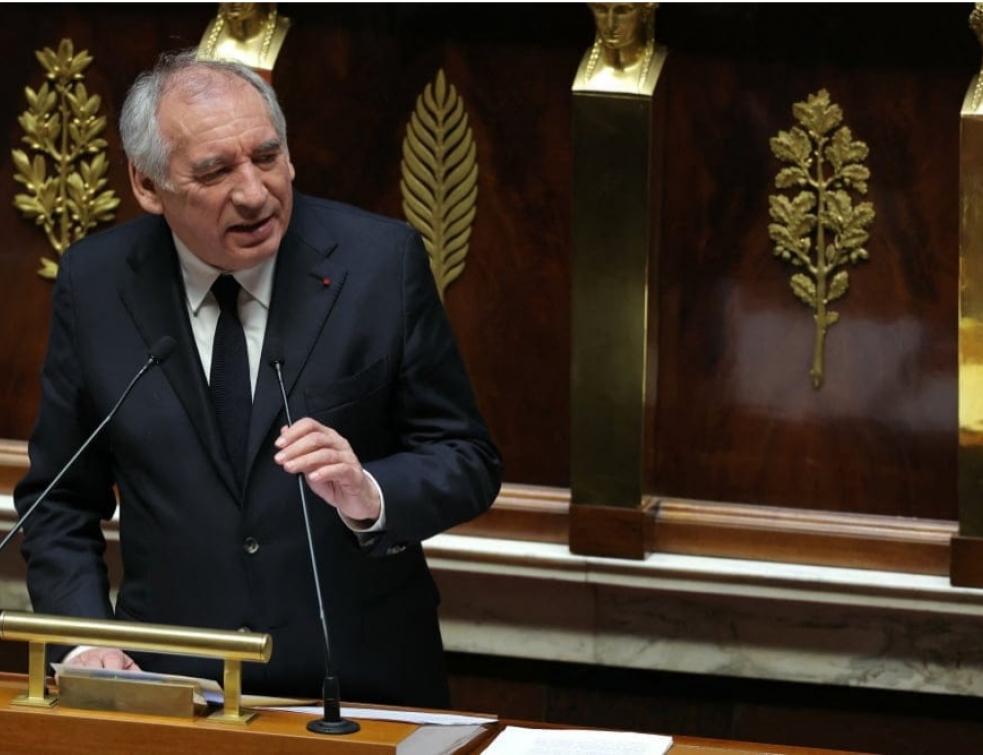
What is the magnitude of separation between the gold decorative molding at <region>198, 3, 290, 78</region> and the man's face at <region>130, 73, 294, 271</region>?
3.19ft

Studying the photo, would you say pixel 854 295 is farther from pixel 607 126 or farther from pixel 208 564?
pixel 208 564

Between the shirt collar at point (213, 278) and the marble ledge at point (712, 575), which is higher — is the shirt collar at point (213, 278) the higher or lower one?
the higher one

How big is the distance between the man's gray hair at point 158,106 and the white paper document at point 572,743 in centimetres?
86

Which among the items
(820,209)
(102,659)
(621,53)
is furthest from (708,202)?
(102,659)

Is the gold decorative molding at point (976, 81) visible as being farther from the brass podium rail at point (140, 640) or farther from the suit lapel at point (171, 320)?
the brass podium rail at point (140, 640)

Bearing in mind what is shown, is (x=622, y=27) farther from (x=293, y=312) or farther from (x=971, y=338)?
→ (x=293, y=312)

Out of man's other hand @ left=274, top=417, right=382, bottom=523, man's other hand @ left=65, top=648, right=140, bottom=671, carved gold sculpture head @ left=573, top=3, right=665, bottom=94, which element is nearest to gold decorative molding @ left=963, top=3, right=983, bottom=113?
carved gold sculpture head @ left=573, top=3, right=665, bottom=94

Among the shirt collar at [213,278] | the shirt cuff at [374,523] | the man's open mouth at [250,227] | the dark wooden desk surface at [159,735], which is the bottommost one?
the dark wooden desk surface at [159,735]

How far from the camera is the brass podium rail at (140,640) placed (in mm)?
2332

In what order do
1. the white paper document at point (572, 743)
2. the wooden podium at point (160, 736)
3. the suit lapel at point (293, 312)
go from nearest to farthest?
the wooden podium at point (160, 736)
the white paper document at point (572, 743)
the suit lapel at point (293, 312)

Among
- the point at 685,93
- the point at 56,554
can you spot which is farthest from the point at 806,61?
the point at 56,554

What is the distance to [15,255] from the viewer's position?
4074 millimetres

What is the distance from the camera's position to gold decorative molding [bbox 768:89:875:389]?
11.7 ft

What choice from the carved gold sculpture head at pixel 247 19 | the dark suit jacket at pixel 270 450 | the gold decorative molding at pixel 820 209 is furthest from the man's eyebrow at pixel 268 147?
the gold decorative molding at pixel 820 209
